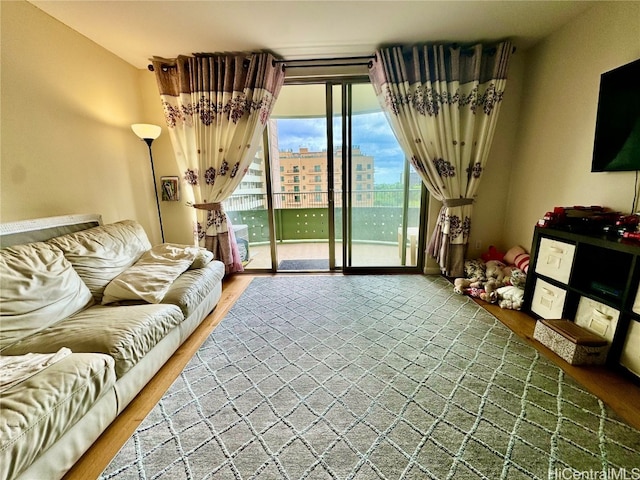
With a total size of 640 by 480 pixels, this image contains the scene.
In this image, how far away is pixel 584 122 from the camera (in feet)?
6.93

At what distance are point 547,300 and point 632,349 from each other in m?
0.59

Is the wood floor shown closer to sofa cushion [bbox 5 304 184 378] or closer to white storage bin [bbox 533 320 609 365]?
white storage bin [bbox 533 320 609 365]

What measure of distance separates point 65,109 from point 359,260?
325 centimetres

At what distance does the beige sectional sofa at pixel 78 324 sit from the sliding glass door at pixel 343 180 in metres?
1.30

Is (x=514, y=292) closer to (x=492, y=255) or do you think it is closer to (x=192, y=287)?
(x=492, y=255)

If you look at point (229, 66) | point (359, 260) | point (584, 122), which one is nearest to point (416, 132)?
point (584, 122)

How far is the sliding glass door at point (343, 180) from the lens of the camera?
10.0ft

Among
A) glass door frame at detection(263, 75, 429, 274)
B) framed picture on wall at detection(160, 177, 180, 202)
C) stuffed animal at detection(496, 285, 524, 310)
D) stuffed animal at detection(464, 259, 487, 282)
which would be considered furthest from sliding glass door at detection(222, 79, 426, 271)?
stuffed animal at detection(496, 285, 524, 310)

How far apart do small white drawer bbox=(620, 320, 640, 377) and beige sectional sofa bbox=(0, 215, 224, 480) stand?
2726 mm

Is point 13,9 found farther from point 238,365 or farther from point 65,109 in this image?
point 238,365

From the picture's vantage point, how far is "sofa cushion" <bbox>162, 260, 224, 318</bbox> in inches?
71.3

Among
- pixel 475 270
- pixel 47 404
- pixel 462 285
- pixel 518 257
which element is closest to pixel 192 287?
pixel 47 404

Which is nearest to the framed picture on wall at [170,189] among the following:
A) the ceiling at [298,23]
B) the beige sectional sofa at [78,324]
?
the beige sectional sofa at [78,324]

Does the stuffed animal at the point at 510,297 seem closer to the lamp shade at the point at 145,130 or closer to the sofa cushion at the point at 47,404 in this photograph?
the sofa cushion at the point at 47,404
